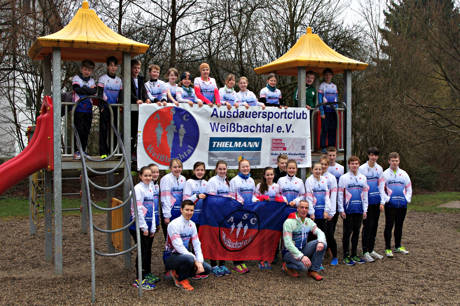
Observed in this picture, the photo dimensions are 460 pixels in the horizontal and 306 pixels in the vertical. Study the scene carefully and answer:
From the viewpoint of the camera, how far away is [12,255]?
9.27m

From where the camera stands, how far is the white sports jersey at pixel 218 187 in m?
7.40

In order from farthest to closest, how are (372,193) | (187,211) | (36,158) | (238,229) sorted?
(372,193) → (238,229) → (36,158) → (187,211)

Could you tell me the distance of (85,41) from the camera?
7.02 meters

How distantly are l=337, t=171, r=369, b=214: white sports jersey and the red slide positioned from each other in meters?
4.72

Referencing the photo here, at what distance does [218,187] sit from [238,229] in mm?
772

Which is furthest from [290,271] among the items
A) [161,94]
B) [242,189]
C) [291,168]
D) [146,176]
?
Result: [161,94]

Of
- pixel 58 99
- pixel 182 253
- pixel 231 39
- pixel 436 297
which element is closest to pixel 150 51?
pixel 231 39

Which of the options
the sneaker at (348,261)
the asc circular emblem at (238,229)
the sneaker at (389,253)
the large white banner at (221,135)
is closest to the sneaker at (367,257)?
the sneaker at (348,261)

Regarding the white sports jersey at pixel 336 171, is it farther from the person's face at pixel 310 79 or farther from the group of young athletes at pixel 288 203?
Answer: the person's face at pixel 310 79

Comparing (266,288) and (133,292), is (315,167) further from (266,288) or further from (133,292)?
(133,292)

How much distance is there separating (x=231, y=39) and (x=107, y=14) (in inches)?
188

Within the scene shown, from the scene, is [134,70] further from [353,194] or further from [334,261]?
[334,261]

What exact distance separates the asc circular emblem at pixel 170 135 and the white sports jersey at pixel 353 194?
264 cm

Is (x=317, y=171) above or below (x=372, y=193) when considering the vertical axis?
above
